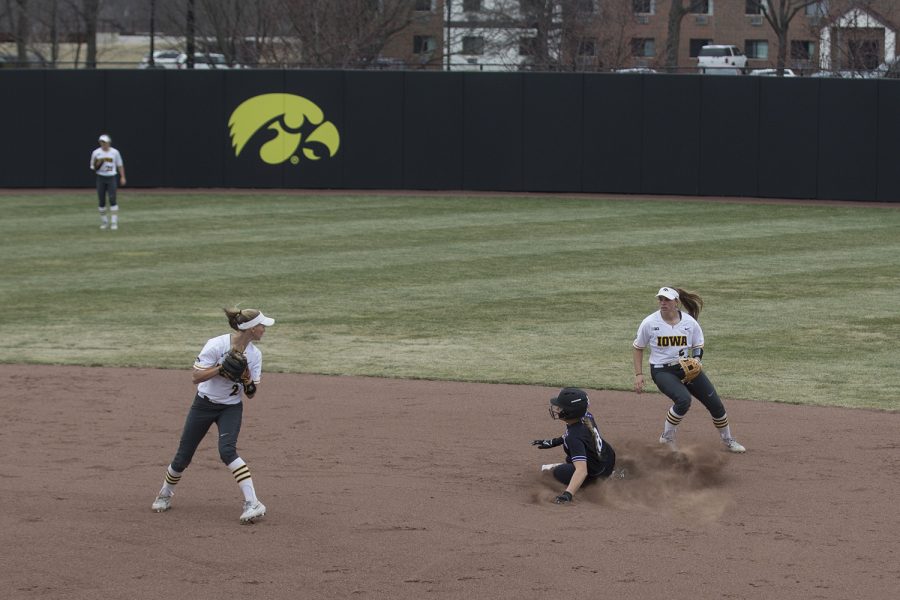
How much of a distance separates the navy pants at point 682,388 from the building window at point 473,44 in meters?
52.3

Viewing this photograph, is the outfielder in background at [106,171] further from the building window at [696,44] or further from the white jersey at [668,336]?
the building window at [696,44]

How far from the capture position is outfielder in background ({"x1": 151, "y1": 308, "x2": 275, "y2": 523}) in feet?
29.1

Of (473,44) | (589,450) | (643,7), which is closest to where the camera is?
(589,450)

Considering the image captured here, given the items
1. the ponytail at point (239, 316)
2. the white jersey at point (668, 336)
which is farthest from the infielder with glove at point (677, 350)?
the ponytail at point (239, 316)

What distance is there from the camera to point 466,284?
2080 centimetres

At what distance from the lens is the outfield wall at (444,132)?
3216 cm

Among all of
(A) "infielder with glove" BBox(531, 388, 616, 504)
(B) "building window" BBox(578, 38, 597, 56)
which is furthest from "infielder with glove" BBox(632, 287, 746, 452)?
(B) "building window" BBox(578, 38, 597, 56)

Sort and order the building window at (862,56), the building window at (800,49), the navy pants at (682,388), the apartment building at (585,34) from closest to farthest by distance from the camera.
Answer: the navy pants at (682,388) < the building window at (862,56) < the apartment building at (585,34) < the building window at (800,49)

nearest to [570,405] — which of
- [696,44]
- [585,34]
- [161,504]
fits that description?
[161,504]

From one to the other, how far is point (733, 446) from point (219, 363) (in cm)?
473

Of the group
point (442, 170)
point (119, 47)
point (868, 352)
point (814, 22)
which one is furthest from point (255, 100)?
point (119, 47)

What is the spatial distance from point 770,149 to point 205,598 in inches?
1061

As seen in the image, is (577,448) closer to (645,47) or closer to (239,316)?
(239,316)

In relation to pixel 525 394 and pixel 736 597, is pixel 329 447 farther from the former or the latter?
pixel 736 597
